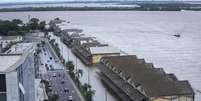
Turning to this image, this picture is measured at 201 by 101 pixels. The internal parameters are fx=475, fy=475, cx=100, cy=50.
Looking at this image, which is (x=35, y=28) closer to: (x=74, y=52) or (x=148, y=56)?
(x=74, y=52)

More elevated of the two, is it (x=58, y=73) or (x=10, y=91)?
(x=10, y=91)

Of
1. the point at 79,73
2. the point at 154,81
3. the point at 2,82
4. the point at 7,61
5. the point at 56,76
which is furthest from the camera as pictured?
the point at 79,73

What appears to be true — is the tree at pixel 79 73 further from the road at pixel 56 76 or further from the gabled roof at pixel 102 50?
the gabled roof at pixel 102 50

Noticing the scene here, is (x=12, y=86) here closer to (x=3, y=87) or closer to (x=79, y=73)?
(x=3, y=87)

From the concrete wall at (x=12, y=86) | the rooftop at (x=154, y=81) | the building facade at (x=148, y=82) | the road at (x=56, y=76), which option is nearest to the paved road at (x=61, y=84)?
the road at (x=56, y=76)

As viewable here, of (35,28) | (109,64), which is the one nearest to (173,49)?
(109,64)

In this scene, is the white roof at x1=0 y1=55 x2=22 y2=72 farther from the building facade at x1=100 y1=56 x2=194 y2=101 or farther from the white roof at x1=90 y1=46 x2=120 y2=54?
the white roof at x1=90 y1=46 x2=120 y2=54

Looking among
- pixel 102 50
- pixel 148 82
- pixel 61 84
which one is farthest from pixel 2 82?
pixel 102 50
